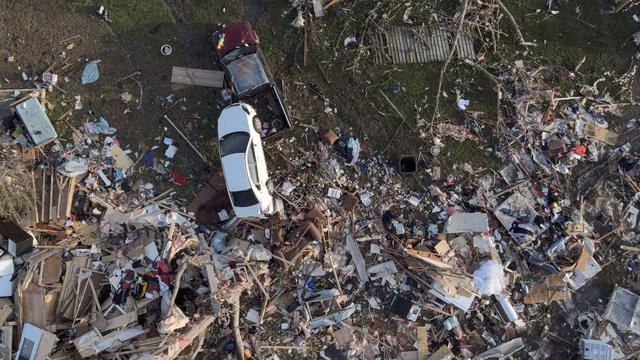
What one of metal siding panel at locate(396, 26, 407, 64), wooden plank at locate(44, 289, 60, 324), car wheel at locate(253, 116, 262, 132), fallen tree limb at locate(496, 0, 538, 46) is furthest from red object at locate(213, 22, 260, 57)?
wooden plank at locate(44, 289, 60, 324)

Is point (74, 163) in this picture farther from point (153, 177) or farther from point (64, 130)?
point (153, 177)

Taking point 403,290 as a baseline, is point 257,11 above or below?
above

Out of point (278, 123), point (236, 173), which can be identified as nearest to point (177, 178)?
point (236, 173)

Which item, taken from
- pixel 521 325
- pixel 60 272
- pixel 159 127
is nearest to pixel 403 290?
pixel 521 325

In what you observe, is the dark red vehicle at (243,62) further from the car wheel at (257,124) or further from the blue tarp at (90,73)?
the blue tarp at (90,73)

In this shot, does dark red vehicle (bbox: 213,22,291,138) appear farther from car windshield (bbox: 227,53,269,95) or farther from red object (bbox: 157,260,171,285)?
red object (bbox: 157,260,171,285)

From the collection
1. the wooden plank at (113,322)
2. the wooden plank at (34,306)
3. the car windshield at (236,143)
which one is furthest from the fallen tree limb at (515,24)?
the wooden plank at (34,306)

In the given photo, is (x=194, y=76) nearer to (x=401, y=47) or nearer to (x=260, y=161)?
(x=260, y=161)

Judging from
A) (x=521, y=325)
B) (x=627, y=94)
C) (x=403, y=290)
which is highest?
(x=627, y=94)
